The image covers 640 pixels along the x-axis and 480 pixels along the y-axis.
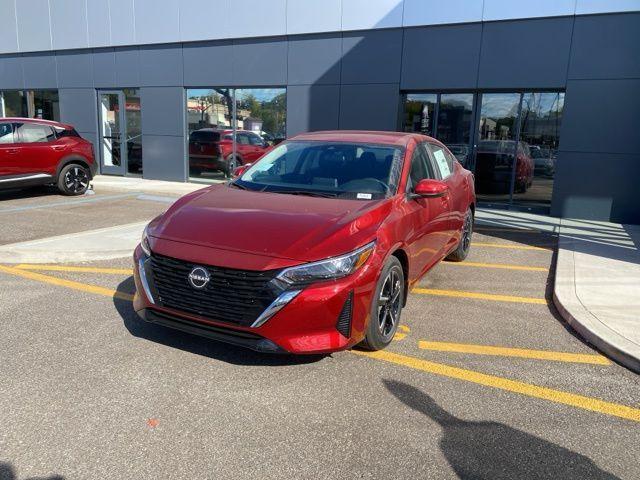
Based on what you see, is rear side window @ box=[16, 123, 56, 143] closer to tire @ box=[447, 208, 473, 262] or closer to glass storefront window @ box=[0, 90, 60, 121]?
glass storefront window @ box=[0, 90, 60, 121]

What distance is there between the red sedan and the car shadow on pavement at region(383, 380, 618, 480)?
89cm

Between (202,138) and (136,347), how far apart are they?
11503 millimetres

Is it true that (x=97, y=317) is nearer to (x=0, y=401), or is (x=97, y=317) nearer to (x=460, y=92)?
(x=0, y=401)

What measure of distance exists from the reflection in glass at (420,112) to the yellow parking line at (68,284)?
28.8ft

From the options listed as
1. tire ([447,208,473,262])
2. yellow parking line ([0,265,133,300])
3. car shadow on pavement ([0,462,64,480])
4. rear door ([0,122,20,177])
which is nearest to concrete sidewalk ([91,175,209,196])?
rear door ([0,122,20,177])

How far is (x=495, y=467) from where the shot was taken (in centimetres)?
268

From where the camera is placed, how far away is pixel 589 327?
441 centimetres

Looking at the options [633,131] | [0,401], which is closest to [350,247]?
[0,401]

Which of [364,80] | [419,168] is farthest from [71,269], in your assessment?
[364,80]

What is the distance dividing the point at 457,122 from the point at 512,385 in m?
9.25

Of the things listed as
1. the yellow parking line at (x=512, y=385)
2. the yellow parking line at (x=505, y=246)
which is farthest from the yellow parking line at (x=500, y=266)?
the yellow parking line at (x=512, y=385)

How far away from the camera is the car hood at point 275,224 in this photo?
3.44m

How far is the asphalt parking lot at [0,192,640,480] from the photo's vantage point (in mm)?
2678

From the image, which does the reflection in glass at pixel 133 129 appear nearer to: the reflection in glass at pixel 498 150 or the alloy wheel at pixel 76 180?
the alloy wheel at pixel 76 180
